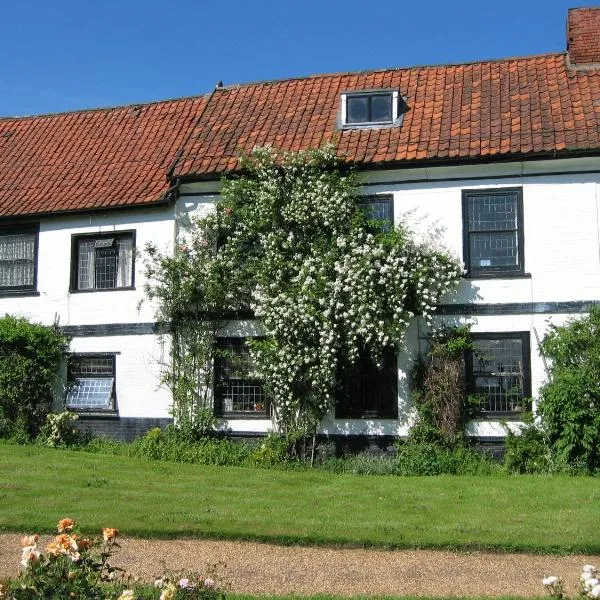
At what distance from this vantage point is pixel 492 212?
588 inches

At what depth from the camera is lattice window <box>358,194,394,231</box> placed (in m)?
15.2

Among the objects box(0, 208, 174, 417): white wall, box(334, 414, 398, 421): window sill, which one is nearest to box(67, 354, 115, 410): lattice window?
box(0, 208, 174, 417): white wall

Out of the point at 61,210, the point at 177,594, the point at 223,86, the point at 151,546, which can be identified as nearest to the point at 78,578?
the point at 177,594

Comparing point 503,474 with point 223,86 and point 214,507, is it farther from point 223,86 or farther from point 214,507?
point 223,86

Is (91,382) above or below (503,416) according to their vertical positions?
above

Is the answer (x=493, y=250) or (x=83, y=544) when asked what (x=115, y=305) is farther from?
(x=83, y=544)

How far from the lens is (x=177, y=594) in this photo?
17.5 feet

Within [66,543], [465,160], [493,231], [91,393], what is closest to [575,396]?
[493,231]

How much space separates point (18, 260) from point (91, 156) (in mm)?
3122

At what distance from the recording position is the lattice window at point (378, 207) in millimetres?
15243

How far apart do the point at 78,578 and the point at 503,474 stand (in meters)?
9.81

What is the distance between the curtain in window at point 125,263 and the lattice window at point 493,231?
7039 mm

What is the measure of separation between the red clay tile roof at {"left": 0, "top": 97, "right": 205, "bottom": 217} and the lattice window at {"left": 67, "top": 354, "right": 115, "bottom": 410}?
10.7 feet

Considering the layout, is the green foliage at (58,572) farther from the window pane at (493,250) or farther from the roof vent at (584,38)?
the roof vent at (584,38)
